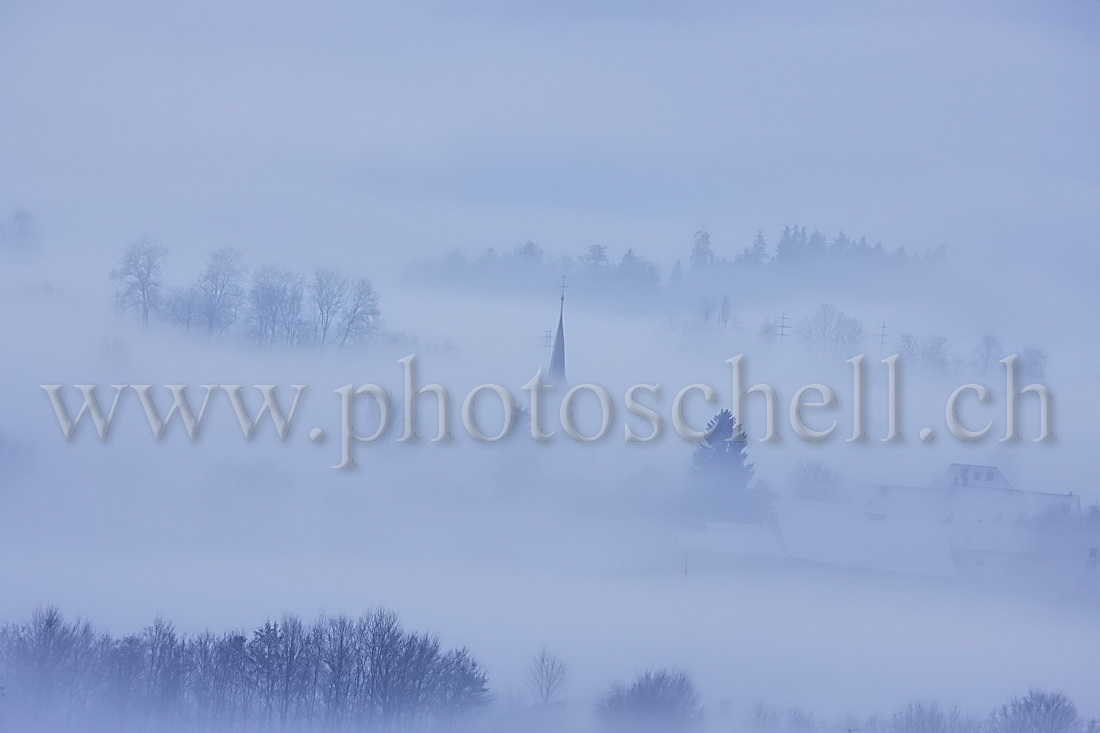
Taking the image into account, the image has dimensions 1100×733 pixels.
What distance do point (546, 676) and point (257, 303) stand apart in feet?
18.5

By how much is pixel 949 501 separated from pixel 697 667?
3.55 meters

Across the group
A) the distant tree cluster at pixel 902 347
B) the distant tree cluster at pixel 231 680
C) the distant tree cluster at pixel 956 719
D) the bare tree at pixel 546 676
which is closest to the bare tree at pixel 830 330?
the distant tree cluster at pixel 902 347

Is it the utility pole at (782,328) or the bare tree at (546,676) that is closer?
the bare tree at (546,676)

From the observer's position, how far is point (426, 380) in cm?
1438

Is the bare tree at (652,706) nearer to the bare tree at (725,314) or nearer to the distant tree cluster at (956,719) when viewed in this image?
the distant tree cluster at (956,719)

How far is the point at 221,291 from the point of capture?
14414mm

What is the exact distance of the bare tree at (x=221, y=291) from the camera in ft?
46.7

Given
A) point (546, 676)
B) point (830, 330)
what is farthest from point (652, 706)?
point (830, 330)

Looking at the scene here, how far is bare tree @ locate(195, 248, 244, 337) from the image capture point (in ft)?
46.7

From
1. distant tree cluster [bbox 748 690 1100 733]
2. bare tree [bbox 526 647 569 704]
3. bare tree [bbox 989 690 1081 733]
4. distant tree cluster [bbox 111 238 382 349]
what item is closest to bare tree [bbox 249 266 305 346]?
distant tree cluster [bbox 111 238 382 349]

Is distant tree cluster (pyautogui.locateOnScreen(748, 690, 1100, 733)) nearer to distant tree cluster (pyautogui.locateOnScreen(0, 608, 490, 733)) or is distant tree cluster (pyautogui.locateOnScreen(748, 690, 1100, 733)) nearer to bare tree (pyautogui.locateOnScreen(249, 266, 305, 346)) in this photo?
distant tree cluster (pyautogui.locateOnScreen(0, 608, 490, 733))

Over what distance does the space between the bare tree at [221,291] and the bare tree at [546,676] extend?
5.45m

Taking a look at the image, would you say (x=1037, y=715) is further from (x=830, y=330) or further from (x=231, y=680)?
(x=231, y=680)

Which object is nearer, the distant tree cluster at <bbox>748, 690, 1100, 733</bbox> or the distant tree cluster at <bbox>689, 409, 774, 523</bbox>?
the distant tree cluster at <bbox>748, 690, 1100, 733</bbox>
